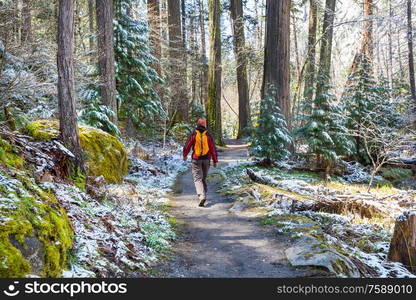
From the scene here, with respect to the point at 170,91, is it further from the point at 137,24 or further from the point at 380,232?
the point at 380,232

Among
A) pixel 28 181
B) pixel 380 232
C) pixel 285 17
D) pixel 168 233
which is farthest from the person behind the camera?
pixel 285 17

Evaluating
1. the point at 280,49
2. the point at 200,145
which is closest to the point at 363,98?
the point at 280,49

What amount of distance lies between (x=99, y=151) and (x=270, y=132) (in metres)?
5.63

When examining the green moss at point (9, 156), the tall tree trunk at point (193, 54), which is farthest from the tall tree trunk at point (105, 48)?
the tall tree trunk at point (193, 54)

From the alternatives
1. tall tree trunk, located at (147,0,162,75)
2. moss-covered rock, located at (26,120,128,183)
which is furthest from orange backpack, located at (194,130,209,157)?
tall tree trunk, located at (147,0,162,75)

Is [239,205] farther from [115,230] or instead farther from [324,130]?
[324,130]

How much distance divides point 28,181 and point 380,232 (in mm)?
5849

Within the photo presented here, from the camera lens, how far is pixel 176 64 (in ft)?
61.2

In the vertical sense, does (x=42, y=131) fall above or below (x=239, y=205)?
above

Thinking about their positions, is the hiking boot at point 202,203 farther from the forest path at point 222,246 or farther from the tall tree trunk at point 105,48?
the tall tree trunk at point 105,48

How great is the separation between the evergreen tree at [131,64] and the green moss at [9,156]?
7840mm

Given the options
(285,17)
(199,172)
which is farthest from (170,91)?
(199,172)

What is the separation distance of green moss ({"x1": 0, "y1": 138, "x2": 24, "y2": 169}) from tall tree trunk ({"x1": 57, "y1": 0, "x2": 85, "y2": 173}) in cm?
144

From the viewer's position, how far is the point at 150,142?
1716 centimetres
